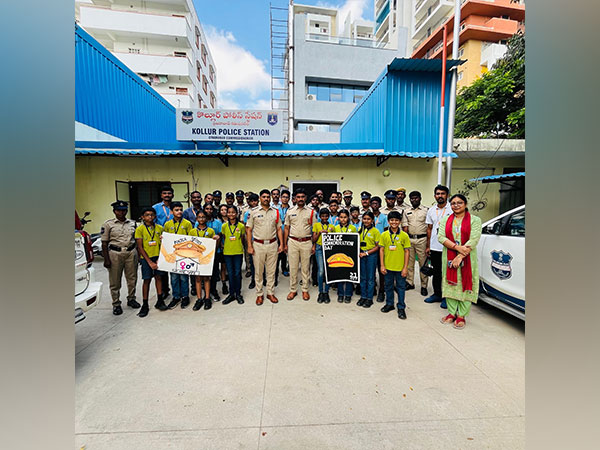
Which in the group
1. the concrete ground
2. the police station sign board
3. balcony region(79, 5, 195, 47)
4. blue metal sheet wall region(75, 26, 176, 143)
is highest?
balcony region(79, 5, 195, 47)

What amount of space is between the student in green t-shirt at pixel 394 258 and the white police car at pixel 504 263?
39.4 inches

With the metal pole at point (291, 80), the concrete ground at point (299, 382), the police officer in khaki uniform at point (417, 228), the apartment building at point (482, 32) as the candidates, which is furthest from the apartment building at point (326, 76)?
the concrete ground at point (299, 382)

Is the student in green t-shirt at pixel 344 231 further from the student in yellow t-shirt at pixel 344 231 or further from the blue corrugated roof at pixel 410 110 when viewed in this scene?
the blue corrugated roof at pixel 410 110

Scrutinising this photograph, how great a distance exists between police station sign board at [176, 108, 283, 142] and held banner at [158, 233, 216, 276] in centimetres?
483

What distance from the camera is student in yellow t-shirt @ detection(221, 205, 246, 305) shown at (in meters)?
4.07

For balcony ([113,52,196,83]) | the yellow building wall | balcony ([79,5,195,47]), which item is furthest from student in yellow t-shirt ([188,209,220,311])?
balcony ([79,5,195,47])

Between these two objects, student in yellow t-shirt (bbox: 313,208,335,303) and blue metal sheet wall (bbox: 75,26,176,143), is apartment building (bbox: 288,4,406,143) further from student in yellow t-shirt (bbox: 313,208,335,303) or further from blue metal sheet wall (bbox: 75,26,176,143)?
student in yellow t-shirt (bbox: 313,208,335,303)

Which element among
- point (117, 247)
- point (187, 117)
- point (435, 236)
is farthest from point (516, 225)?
point (187, 117)

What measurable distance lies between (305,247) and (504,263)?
255 centimetres

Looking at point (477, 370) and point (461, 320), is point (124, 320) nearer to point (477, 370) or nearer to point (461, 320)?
point (477, 370)

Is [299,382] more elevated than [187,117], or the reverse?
[187,117]

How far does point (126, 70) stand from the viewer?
29.8 ft

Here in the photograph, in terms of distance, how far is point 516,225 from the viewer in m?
3.19

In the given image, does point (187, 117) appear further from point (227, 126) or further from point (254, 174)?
point (254, 174)
